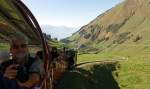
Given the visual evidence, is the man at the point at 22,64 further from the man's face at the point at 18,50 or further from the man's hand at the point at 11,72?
the man's hand at the point at 11,72

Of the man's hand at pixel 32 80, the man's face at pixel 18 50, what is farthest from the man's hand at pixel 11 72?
the man's hand at pixel 32 80

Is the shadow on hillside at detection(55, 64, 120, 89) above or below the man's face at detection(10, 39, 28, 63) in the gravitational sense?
below

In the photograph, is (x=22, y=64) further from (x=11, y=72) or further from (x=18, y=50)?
(x=11, y=72)

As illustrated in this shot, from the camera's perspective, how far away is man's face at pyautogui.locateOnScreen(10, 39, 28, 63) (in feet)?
30.3

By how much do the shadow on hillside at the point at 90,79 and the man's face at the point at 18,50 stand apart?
20.0 metres

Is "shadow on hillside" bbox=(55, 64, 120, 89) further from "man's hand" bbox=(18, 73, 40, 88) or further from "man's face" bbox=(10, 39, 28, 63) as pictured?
"man's face" bbox=(10, 39, 28, 63)

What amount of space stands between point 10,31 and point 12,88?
181 inches

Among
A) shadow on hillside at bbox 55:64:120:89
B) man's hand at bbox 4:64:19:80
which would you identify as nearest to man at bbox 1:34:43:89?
man's hand at bbox 4:64:19:80

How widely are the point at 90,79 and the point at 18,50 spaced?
112 feet

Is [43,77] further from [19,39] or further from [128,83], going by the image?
[128,83]

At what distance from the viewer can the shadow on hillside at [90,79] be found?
114ft

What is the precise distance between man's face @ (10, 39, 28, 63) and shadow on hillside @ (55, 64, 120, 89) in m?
20.0

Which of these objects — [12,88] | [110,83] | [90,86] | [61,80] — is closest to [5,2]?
[12,88]

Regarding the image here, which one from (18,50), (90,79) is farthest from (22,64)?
(90,79)
